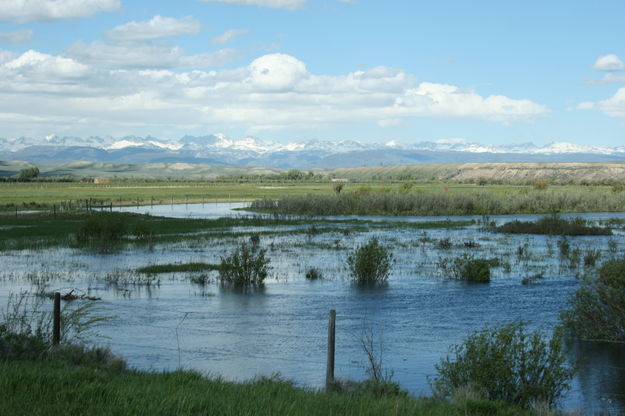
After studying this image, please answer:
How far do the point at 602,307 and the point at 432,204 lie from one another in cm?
6267

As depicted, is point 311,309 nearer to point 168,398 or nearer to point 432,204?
point 168,398

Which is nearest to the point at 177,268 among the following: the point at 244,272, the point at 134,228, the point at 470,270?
the point at 244,272

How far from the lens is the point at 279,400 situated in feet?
35.4

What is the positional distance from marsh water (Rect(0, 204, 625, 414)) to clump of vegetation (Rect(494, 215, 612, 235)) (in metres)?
10.9

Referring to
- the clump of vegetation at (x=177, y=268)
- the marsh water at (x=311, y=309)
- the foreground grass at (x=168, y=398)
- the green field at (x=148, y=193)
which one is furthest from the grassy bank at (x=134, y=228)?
the foreground grass at (x=168, y=398)

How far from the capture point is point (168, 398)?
1027 centimetres

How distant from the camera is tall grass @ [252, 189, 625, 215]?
8056 cm

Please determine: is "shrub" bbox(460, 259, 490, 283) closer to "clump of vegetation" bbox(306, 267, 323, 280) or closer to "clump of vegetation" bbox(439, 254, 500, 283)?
"clump of vegetation" bbox(439, 254, 500, 283)

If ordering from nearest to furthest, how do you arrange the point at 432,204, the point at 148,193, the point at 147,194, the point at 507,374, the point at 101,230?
the point at 507,374 < the point at 101,230 < the point at 432,204 < the point at 147,194 < the point at 148,193

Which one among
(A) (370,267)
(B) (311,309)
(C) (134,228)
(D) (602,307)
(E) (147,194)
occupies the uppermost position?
(E) (147,194)

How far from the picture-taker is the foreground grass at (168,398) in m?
9.80

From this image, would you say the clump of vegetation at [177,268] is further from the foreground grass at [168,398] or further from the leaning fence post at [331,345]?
the leaning fence post at [331,345]

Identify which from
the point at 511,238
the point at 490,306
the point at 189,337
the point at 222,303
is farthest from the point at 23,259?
the point at 511,238

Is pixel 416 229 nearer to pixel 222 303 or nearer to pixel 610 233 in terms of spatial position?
pixel 610 233
